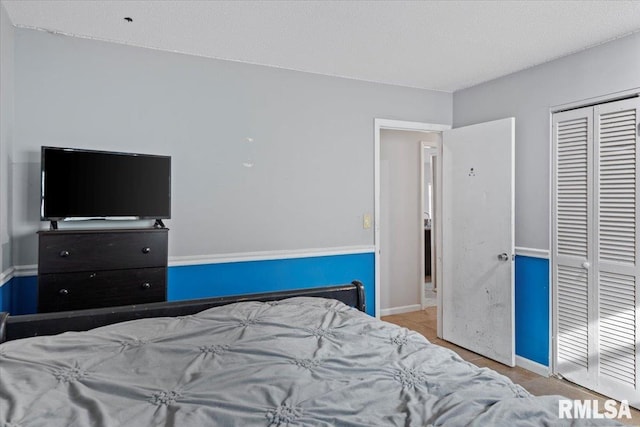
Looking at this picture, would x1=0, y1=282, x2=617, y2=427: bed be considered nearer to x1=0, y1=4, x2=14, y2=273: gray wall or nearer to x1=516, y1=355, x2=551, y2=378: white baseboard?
x1=0, y1=4, x2=14, y2=273: gray wall

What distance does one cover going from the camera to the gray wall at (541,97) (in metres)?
2.68

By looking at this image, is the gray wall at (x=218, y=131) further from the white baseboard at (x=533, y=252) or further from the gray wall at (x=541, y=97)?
the white baseboard at (x=533, y=252)

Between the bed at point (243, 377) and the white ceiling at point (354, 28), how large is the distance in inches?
66.3

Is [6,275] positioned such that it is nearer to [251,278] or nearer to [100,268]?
[100,268]

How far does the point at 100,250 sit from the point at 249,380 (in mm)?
1566

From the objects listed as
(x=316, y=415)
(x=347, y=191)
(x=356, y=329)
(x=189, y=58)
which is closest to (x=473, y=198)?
(x=347, y=191)

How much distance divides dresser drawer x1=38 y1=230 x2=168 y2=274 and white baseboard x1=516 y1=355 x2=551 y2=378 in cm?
288

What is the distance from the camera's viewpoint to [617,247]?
2684 mm

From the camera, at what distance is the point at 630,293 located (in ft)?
8.60

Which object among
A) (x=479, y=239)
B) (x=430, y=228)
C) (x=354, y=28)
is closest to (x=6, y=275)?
(x=354, y=28)

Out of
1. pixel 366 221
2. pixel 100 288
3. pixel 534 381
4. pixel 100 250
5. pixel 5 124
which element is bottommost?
pixel 534 381

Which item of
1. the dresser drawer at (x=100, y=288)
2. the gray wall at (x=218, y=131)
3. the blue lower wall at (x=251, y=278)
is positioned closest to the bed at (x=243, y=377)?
the dresser drawer at (x=100, y=288)

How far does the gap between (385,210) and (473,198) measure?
4.26 ft

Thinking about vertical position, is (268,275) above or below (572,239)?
below
